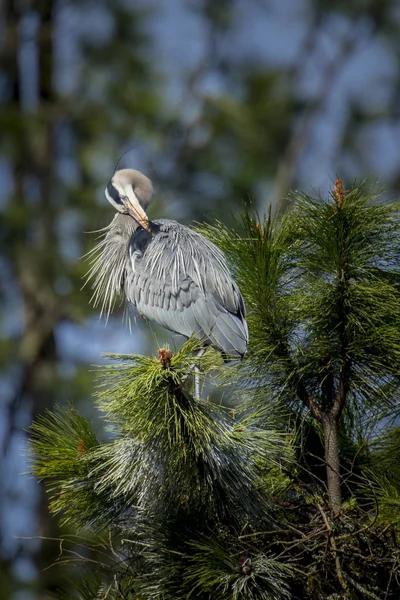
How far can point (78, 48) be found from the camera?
9.66 metres

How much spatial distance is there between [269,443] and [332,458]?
0.89ft

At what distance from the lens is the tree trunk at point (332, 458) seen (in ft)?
8.91

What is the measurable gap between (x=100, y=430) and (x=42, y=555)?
199 inches

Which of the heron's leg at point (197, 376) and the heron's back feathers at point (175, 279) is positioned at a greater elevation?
the heron's back feathers at point (175, 279)

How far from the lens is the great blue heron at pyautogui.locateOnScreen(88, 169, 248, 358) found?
3.33 meters

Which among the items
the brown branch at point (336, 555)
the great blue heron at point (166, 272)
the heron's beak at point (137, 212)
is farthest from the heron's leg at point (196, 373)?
the heron's beak at point (137, 212)

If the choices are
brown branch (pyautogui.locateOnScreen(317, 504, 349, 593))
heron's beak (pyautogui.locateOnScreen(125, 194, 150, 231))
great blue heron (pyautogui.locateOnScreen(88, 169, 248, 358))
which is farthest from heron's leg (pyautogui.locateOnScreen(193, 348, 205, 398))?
heron's beak (pyautogui.locateOnScreen(125, 194, 150, 231))

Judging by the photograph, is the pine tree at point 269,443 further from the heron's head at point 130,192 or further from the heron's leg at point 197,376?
Answer: the heron's head at point 130,192

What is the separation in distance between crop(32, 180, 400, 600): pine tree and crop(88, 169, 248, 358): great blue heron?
25 centimetres

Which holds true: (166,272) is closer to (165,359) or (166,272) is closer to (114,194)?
(114,194)

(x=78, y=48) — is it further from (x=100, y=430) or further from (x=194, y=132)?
(x=100, y=430)

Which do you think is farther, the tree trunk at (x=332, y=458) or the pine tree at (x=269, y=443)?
the tree trunk at (x=332, y=458)

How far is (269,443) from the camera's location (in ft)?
8.56

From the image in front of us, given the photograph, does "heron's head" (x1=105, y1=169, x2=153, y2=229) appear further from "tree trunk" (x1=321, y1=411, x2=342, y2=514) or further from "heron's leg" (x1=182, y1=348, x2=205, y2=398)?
"tree trunk" (x1=321, y1=411, x2=342, y2=514)
